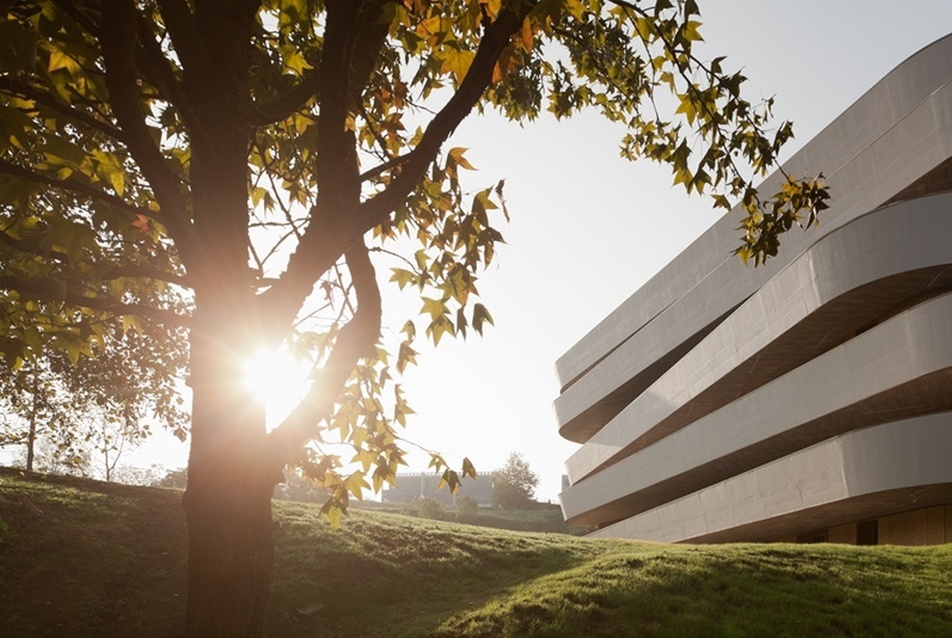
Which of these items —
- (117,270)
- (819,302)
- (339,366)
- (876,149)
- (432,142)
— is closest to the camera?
(432,142)

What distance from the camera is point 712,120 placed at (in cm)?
529

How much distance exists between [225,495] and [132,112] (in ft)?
5.61

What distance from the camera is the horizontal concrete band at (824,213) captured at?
22.2 meters

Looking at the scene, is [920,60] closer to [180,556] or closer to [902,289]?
[902,289]

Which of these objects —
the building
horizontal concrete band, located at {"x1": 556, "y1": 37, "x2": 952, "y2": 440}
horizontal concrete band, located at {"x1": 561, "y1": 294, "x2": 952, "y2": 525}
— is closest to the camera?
horizontal concrete band, located at {"x1": 561, "y1": 294, "x2": 952, "y2": 525}

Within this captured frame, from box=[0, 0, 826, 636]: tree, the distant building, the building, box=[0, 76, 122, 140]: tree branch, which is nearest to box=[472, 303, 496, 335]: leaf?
box=[0, 0, 826, 636]: tree

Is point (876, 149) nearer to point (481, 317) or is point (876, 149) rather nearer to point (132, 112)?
point (481, 317)

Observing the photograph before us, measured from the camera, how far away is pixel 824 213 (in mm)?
26031

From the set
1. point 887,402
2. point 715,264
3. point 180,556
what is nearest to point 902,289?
point 887,402

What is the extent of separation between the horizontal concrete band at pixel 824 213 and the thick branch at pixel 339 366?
11511 millimetres

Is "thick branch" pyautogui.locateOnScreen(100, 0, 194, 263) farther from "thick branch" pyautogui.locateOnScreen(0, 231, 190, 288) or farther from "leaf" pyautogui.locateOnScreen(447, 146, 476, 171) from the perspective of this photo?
"leaf" pyautogui.locateOnScreen(447, 146, 476, 171)

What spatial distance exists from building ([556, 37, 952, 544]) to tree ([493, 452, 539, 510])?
47408 millimetres

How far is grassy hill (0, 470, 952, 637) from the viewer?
41.1ft

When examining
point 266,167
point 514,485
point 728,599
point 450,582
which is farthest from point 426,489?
point 266,167
